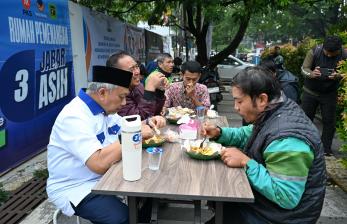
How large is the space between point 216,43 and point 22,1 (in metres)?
38.9

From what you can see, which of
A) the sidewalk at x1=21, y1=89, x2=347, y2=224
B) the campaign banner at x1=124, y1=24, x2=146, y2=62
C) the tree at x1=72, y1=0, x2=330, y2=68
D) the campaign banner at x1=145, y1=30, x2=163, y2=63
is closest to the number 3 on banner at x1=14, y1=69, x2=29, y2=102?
the sidewalk at x1=21, y1=89, x2=347, y2=224

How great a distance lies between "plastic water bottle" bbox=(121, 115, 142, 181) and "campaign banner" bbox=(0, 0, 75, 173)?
275cm

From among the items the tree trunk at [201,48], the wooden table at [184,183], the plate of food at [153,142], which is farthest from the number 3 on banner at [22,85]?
the tree trunk at [201,48]

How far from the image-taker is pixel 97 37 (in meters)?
7.21

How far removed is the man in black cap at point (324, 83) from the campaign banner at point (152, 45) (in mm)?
8549

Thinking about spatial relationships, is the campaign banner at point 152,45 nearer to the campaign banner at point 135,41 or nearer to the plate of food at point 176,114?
the campaign banner at point 135,41

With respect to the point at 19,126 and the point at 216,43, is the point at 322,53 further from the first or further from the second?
the point at 216,43

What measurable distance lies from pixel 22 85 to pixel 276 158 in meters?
3.67

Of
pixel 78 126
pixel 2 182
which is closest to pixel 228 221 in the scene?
pixel 78 126

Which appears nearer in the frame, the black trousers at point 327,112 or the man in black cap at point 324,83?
the man in black cap at point 324,83

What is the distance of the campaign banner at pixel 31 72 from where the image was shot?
164 inches

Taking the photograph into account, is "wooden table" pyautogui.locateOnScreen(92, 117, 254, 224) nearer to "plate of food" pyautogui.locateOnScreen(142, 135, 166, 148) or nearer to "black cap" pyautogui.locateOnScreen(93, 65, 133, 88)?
"plate of food" pyautogui.locateOnScreen(142, 135, 166, 148)

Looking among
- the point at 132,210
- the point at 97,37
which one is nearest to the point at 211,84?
the point at 97,37

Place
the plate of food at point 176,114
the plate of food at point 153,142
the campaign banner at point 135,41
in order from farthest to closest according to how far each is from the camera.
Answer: the campaign banner at point 135,41, the plate of food at point 176,114, the plate of food at point 153,142
